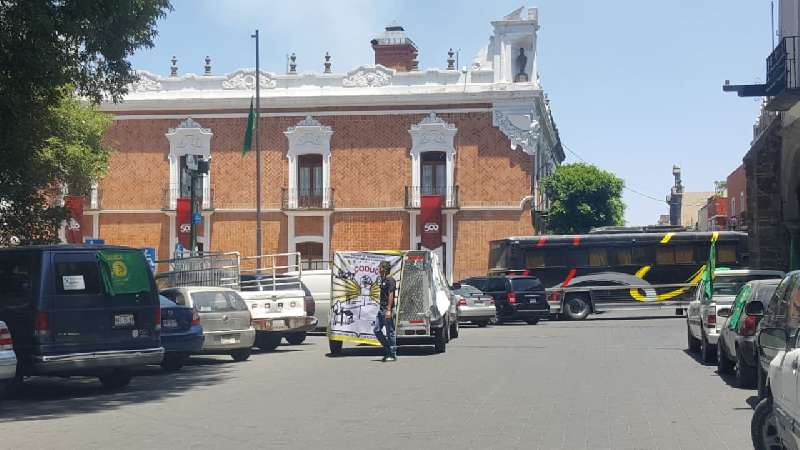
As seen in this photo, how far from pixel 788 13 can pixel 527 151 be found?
62.3 feet

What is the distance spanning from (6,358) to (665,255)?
30915mm

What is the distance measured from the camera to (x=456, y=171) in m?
50.9

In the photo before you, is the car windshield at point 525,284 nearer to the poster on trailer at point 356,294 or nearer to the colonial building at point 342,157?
the colonial building at point 342,157

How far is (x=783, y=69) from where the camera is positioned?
Result: 27.9 m

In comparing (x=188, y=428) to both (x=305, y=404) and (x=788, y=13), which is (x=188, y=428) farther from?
(x=788, y=13)

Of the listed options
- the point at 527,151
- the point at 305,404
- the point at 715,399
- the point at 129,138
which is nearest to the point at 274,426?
the point at 305,404

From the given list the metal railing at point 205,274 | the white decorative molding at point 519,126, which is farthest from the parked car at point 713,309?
the white decorative molding at point 519,126

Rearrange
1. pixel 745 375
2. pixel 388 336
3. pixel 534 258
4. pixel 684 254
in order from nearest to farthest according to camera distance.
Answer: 1. pixel 745 375
2. pixel 388 336
3. pixel 684 254
4. pixel 534 258

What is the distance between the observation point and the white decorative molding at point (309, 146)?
170 feet

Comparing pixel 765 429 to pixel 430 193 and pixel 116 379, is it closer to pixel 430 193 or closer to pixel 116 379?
pixel 116 379

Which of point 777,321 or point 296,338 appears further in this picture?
point 296,338

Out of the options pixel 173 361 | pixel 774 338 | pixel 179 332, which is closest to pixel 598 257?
pixel 173 361

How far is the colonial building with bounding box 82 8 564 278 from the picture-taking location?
5066 cm

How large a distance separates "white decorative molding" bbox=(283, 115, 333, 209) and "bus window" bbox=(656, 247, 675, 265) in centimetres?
1722
